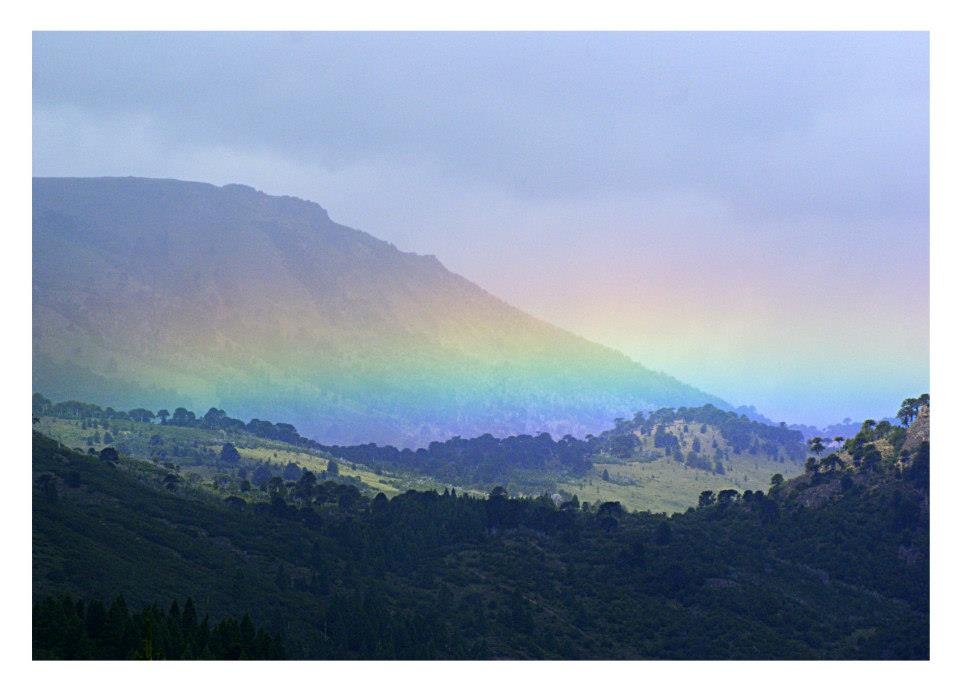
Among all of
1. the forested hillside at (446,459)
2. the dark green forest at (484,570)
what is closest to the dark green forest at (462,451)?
the forested hillside at (446,459)

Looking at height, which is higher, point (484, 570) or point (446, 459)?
point (446, 459)

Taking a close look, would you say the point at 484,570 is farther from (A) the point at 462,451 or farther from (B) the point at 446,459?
(A) the point at 462,451

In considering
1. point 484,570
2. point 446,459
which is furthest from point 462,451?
point 484,570

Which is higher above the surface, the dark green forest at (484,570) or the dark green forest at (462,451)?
the dark green forest at (462,451)

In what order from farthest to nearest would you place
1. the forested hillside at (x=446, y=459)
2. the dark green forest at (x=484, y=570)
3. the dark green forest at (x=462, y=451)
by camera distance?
the dark green forest at (x=462, y=451), the forested hillside at (x=446, y=459), the dark green forest at (x=484, y=570)

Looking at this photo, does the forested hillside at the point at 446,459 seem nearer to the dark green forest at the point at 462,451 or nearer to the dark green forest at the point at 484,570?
the dark green forest at the point at 462,451

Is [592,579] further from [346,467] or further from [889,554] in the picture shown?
[346,467]

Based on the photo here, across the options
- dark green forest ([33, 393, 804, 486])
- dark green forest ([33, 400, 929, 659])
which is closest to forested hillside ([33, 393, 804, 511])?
dark green forest ([33, 393, 804, 486])
